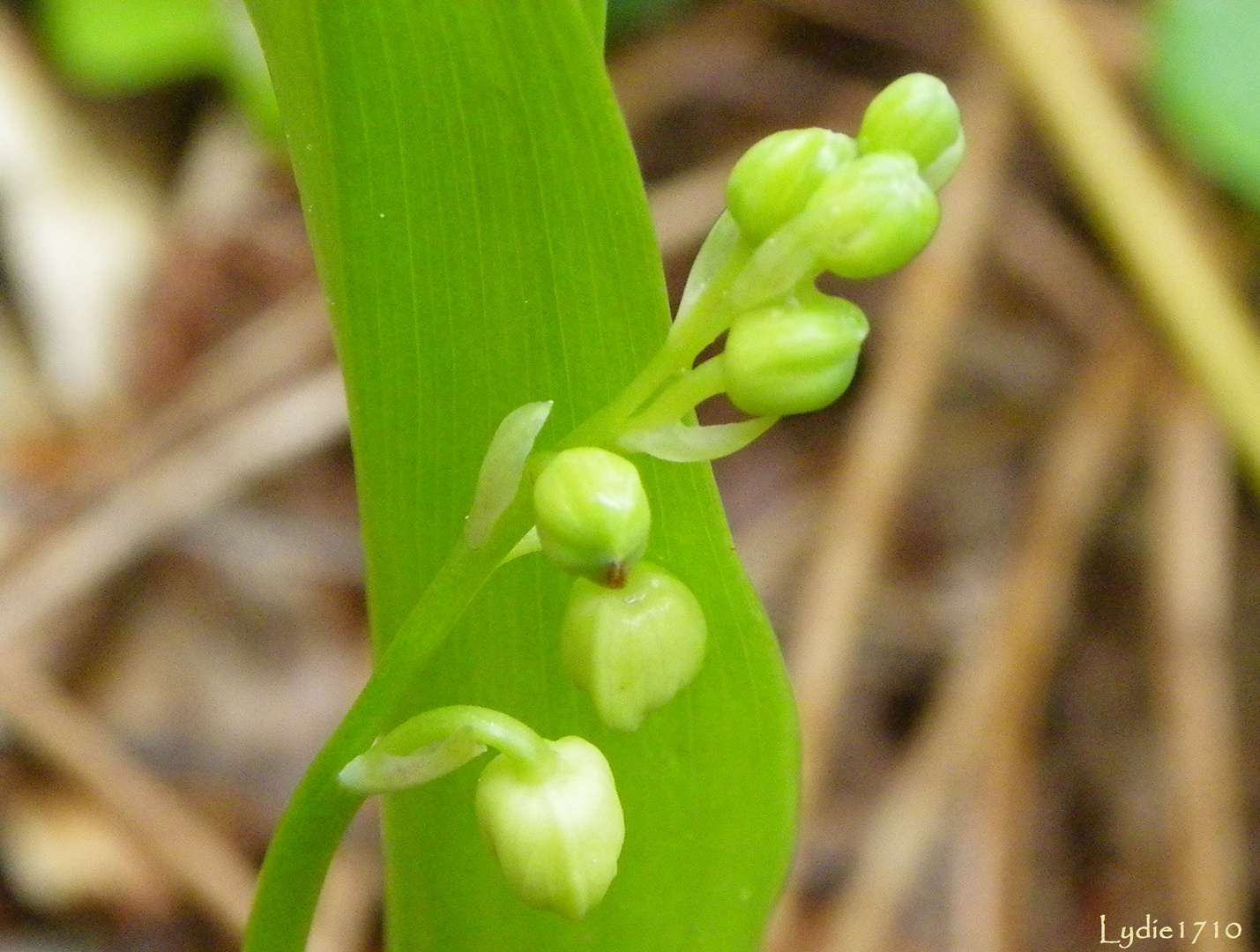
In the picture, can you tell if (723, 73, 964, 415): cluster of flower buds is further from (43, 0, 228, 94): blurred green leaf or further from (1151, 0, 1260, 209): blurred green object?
(43, 0, 228, 94): blurred green leaf

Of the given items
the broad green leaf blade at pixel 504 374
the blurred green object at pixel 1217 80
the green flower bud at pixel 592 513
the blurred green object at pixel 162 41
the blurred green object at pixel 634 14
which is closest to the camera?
the green flower bud at pixel 592 513

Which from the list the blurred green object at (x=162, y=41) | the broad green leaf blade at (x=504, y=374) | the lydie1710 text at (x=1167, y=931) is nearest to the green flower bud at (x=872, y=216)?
the broad green leaf blade at (x=504, y=374)

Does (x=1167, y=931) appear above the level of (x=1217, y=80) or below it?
below

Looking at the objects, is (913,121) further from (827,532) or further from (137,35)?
(137,35)

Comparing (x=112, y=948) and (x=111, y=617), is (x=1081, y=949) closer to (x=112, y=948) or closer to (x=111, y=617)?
(x=112, y=948)

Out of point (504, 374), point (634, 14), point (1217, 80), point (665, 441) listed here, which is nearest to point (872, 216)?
point (665, 441)

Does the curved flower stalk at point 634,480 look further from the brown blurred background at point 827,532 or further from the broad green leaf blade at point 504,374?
the brown blurred background at point 827,532

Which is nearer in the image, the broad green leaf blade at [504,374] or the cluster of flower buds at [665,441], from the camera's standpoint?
the cluster of flower buds at [665,441]
